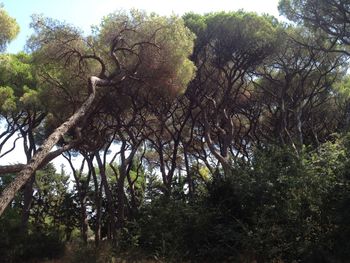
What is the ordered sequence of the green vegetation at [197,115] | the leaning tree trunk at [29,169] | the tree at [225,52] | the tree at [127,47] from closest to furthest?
1. the leaning tree trunk at [29,169]
2. the green vegetation at [197,115]
3. the tree at [127,47]
4. the tree at [225,52]

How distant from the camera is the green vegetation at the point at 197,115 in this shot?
8383 millimetres

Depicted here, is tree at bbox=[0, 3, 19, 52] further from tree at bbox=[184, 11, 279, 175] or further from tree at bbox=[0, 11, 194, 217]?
tree at bbox=[184, 11, 279, 175]

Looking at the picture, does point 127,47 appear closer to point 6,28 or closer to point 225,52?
point 6,28

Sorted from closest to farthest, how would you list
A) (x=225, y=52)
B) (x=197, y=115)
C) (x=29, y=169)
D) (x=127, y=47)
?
(x=29, y=169), (x=127, y=47), (x=225, y=52), (x=197, y=115)

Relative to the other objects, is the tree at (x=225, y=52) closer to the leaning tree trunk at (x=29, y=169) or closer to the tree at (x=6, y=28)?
the tree at (x=6, y=28)

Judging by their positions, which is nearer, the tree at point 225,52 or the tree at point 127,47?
the tree at point 127,47

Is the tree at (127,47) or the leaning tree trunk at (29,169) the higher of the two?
the tree at (127,47)

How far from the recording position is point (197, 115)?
16484 millimetres

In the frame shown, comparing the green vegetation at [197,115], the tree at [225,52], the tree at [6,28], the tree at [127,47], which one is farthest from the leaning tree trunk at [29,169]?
the tree at [225,52]

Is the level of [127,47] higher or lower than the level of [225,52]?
lower

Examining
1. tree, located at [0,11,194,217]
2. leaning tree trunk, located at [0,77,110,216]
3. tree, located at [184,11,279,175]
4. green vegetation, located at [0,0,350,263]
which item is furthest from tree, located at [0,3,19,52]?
tree, located at [184,11,279,175]

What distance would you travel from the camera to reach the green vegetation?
8.38 meters

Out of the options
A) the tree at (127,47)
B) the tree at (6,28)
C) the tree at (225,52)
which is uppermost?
the tree at (225,52)

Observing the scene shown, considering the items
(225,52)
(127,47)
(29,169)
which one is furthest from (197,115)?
(29,169)
